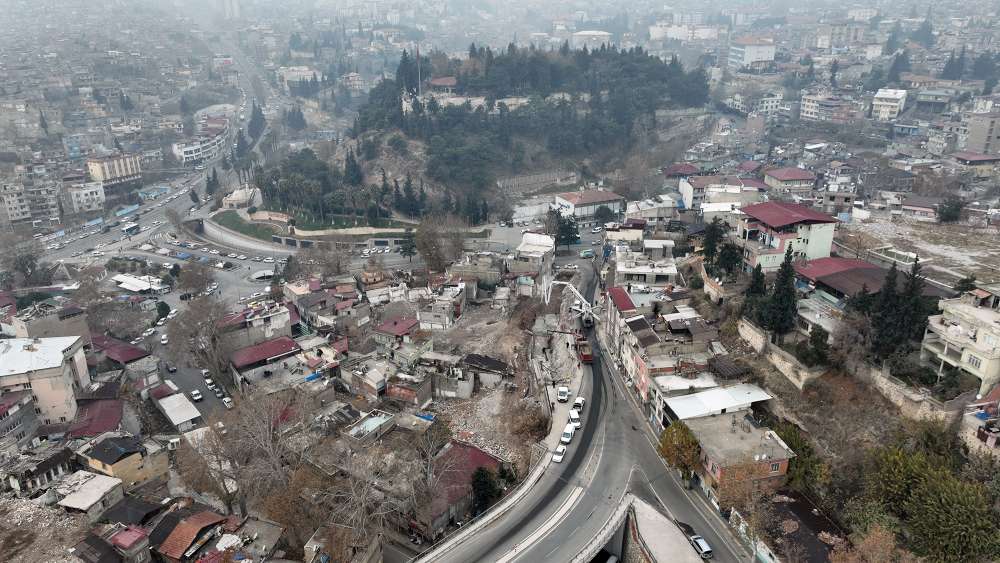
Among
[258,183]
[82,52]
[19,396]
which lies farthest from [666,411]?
[82,52]

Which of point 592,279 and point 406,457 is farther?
point 592,279

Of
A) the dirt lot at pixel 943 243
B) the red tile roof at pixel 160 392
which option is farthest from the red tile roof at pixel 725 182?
the red tile roof at pixel 160 392

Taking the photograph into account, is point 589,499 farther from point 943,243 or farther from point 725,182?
point 725,182

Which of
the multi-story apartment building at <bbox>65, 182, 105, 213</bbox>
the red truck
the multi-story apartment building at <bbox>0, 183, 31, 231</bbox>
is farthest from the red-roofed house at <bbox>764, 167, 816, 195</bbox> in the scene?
the multi-story apartment building at <bbox>0, 183, 31, 231</bbox>

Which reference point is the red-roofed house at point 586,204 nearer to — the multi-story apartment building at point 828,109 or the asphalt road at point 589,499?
the asphalt road at point 589,499

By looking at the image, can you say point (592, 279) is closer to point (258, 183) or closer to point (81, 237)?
point (258, 183)

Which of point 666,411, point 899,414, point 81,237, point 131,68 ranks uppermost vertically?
point 131,68
